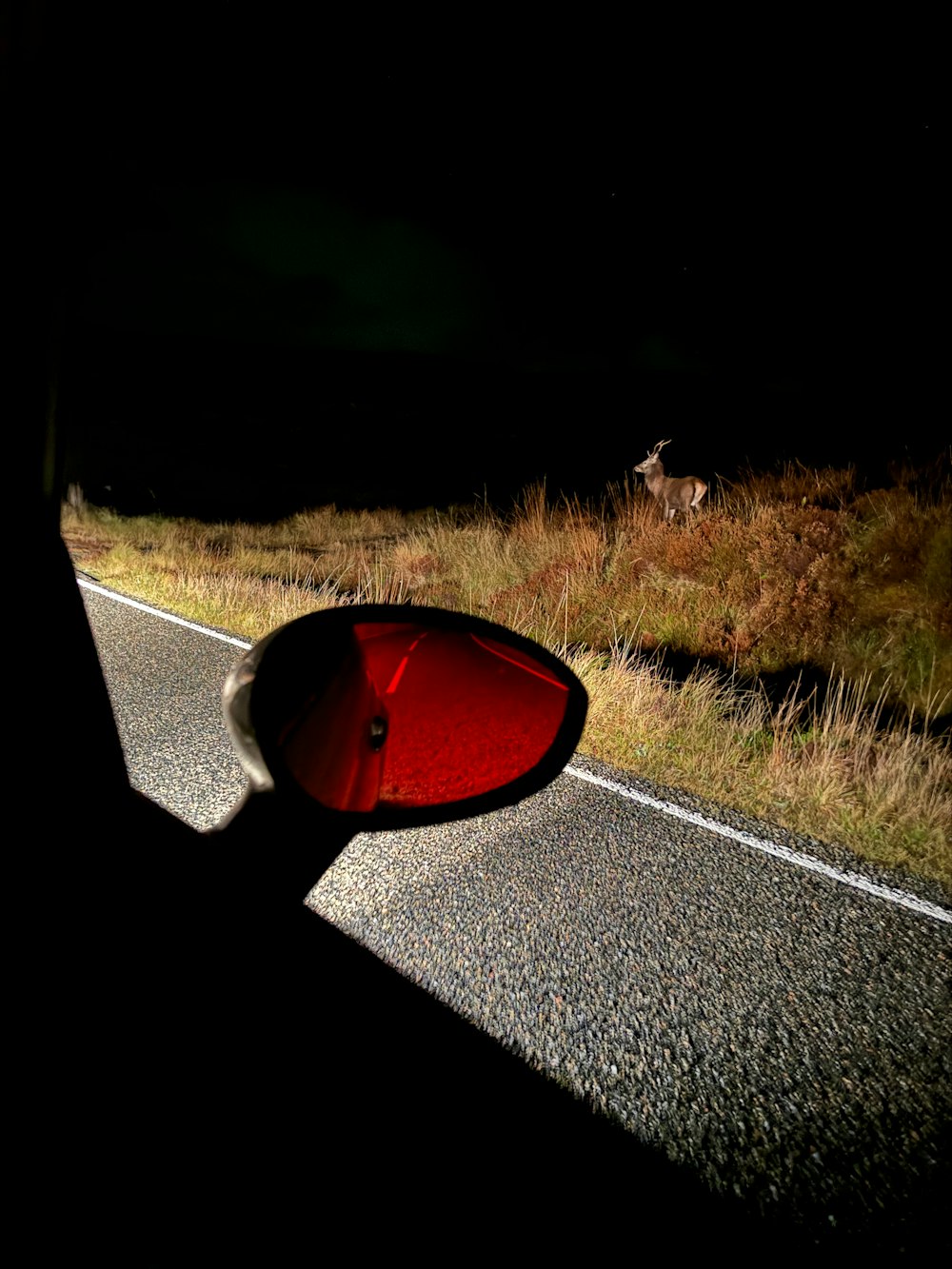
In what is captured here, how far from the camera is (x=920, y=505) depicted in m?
7.57

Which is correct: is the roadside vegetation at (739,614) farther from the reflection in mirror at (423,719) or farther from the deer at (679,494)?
the reflection in mirror at (423,719)

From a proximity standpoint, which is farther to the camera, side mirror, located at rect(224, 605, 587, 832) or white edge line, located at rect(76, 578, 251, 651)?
white edge line, located at rect(76, 578, 251, 651)

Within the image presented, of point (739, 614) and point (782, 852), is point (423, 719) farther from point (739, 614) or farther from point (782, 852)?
point (739, 614)

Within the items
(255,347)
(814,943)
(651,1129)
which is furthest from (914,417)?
(255,347)

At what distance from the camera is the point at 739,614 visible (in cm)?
732

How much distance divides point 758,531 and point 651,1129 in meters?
7.79

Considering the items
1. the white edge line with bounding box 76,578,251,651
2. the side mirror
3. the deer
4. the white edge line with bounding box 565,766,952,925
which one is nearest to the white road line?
the white edge line with bounding box 565,766,952,925

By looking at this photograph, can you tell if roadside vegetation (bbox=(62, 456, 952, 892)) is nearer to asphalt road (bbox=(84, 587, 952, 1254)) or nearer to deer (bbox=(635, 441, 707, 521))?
deer (bbox=(635, 441, 707, 521))

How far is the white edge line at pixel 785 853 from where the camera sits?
2791 millimetres

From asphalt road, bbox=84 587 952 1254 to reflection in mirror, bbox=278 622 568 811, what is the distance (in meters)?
1.34

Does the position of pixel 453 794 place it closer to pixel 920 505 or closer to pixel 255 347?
pixel 920 505

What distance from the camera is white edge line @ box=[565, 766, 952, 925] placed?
2.79m

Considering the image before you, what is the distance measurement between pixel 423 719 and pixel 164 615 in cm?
717

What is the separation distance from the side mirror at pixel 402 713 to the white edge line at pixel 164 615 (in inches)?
219
